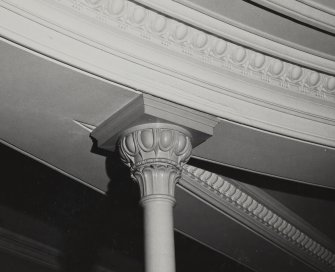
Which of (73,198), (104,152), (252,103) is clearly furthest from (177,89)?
(73,198)

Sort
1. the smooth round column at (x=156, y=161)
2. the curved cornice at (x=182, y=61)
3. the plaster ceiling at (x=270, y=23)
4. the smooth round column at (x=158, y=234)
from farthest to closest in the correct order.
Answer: the plaster ceiling at (x=270, y=23) < the smooth round column at (x=156, y=161) < the smooth round column at (x=158, y=234) < the curved cornice at (x=182, y=61)

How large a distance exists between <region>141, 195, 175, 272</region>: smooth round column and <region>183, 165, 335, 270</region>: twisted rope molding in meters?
1.38

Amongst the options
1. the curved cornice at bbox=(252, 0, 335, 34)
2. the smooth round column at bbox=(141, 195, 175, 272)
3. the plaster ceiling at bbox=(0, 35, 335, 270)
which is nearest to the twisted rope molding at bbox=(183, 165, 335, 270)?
the plaster ceiling at bbox=(0, 35, 335, 270)

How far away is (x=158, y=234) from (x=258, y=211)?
2.71 meters

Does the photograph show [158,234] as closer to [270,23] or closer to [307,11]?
[270,23]

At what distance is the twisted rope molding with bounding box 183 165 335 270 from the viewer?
5090 mm

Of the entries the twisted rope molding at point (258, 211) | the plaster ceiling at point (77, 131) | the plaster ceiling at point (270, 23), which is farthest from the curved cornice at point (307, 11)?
the twisted rope molding at point (258, 211)

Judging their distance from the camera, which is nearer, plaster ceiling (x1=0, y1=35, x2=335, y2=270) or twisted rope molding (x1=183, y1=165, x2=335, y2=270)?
plaster ceiling (x1=0, y1=35, x2=335, y2=270)

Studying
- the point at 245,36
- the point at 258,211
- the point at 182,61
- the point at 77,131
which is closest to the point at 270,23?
the point at 245,36

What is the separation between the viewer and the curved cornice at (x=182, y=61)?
3.13 m

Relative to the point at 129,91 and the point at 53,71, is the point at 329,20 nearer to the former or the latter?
the point at 129,91

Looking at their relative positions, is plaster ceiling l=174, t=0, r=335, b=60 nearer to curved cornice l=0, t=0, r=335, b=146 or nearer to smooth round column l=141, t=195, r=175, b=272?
curved cornice l=0, t=0, r=335, b=146

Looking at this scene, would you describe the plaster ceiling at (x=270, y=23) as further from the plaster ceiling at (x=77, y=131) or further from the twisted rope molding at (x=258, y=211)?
the twisted rope molding at (x=258, y=211)

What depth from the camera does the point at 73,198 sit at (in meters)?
7.27
